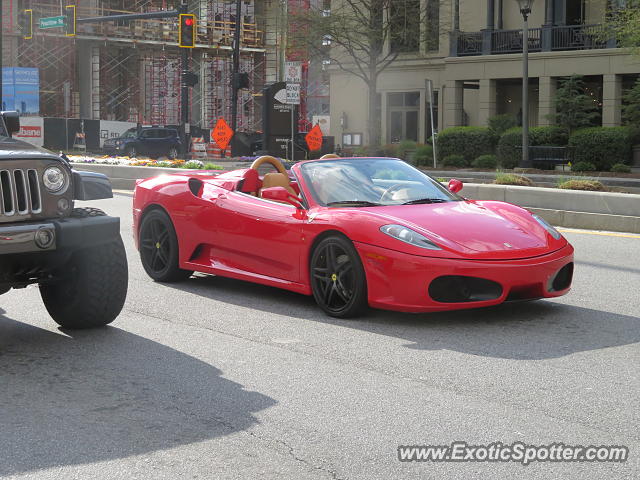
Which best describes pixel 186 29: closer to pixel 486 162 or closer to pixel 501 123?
pixel 486 162

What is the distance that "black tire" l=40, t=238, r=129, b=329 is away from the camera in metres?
6.82

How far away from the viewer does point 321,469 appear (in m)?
4.34

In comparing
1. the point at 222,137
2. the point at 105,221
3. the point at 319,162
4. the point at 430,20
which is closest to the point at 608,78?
the point at 430,20

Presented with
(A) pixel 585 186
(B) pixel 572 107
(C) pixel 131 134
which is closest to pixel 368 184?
(A) pixel 585 186

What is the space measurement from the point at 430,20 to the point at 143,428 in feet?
137

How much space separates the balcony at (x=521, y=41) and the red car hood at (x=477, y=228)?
33.5 meters

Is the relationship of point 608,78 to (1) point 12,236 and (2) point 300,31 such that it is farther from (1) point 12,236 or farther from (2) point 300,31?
(1) point 12,236

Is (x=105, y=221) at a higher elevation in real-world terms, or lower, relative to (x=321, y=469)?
higher

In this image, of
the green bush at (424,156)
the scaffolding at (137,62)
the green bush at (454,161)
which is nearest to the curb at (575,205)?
the green bush at (454,161)

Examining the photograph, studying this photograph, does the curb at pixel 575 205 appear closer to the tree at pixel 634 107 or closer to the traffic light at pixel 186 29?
the traffic light at pixel 186 29

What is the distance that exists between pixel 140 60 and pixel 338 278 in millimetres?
56673

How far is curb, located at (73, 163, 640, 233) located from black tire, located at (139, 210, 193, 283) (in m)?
5.92

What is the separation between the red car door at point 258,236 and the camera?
8133 millimetres

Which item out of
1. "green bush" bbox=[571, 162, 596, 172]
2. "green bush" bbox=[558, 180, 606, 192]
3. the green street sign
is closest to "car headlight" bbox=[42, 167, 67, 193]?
"green bush" bbox=[558, 180, 606, 192]
